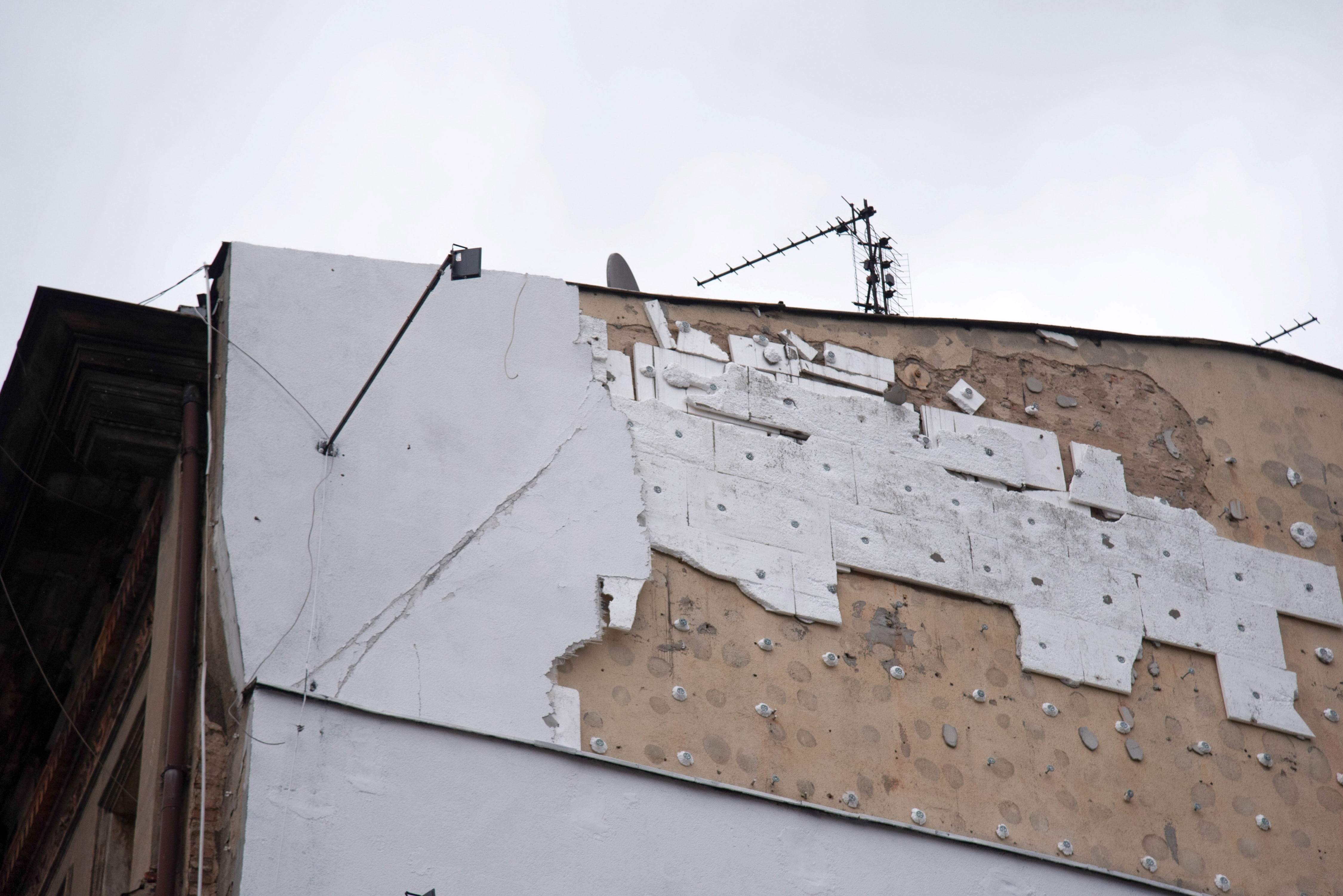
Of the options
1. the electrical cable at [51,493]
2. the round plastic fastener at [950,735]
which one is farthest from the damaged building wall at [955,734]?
the electrical cable at [51,493]

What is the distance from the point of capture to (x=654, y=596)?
773 cm

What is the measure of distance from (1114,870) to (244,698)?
14.4ft

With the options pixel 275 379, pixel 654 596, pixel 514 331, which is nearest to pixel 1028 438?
pixel 654 596

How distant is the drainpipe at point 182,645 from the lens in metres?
6.54

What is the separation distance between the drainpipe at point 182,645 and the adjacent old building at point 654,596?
0.02 m

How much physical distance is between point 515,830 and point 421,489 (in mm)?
1750

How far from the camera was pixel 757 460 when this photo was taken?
8.35 m

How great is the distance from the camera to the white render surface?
703 centimetres

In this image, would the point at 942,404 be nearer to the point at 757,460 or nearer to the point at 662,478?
the point at 757,460

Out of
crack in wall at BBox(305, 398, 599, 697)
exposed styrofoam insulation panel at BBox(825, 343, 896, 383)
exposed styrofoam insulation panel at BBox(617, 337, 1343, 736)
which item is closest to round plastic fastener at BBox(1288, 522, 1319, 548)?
exposed styrofoam insulation panel at BBox(617, 337, 1343, 736)

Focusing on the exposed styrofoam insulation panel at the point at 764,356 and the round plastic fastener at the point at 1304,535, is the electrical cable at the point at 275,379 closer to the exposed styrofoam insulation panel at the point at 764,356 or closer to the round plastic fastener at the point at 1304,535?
the exposed styrofoam insulation panel at the point at 764,356

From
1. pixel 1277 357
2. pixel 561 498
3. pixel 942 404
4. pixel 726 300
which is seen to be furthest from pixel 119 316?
pixel 1277 357

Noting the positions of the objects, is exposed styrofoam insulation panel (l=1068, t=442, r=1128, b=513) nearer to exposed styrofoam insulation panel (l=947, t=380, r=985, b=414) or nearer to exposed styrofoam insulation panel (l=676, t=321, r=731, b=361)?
exposed styrofoam insulation panel (l=947, t=380, r=985, b=414)

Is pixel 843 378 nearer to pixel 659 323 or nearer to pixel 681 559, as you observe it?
pixel 659 323
